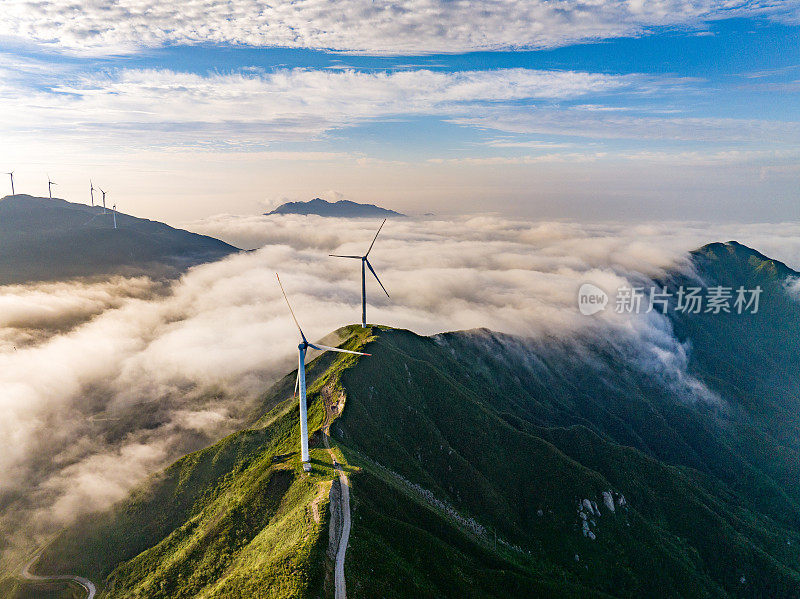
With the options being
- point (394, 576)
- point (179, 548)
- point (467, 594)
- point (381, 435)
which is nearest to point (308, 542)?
point (394, 576)

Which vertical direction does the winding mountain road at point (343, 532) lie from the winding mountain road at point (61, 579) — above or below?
above

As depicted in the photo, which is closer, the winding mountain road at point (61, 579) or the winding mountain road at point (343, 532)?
the winding mountain road at point (343, 532)

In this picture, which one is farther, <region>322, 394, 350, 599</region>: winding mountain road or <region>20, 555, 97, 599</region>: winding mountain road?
<region>20, 555, 97, 599</region>: winding mountain road

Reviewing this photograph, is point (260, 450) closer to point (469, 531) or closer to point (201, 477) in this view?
point (201, 477)

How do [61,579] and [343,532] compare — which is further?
[61,579]

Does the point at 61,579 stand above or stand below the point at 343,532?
below

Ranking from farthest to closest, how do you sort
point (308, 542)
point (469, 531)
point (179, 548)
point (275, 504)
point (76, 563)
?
1. point (469, 531)
2. point (76, 563)
3. point (179, 548)
4. point (275, 504)
5. point (308, 542)

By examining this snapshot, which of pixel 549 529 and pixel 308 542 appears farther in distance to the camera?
pixel 549 529

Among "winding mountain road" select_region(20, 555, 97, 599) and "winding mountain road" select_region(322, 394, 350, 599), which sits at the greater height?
"winding mountain road" select_region(322, 394, 350, 599)
